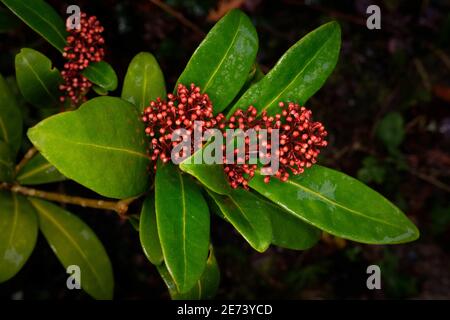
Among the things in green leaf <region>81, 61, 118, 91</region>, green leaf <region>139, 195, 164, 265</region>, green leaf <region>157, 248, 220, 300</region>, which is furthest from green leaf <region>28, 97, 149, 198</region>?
green leaf <region>157, 248, 220, 300</region>

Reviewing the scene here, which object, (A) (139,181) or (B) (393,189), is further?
(B) (393,189)

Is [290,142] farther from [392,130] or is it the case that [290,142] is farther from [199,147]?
[392,130]

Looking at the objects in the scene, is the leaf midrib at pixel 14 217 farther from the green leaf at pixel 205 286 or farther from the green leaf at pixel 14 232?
the green leaf at pixel 205 286

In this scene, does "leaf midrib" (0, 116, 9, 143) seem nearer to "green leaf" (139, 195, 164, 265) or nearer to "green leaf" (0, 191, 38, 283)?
"green leaf" (0, 191, 38, 283)

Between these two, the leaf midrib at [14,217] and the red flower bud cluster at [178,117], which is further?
the leaf midrib at [14,217]

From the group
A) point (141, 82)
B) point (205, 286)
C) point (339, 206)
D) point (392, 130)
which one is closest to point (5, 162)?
point (141, 82)

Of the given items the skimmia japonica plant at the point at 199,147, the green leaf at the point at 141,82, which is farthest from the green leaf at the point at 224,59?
the green leaf at the point at 141,82

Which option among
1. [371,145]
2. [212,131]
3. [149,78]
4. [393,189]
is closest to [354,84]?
[371,145]
